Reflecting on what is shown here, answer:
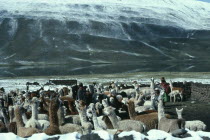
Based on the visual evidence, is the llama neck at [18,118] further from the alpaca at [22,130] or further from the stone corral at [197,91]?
the stone corral at [197,91]

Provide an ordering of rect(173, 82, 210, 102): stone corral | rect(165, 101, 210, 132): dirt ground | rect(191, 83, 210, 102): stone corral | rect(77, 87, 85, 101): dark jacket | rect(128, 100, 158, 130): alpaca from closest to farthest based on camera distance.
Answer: rect(128, 100, 158, 130): alpaca
rect(165, 101, 210, 132): dirt ground
rect(77, 87, 85, 101): dark jacket
rect(191, 83, 210, 102): stone corral
rect(173, 82, 210, 102): stone corral

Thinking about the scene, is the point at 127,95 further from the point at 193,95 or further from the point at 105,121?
the point at 105,121

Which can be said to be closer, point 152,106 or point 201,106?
point 152,106

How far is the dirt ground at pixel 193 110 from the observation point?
26281mm

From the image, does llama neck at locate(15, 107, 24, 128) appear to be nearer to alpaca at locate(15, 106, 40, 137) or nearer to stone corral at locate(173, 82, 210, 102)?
alpaca at locate(15, 106, 40, 137)

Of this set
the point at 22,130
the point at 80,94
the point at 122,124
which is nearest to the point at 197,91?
the point at 80,94

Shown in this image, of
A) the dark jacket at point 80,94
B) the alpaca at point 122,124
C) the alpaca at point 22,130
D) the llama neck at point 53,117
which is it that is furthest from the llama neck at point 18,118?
the dark jacket at point 80,94

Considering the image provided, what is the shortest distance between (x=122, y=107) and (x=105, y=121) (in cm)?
795

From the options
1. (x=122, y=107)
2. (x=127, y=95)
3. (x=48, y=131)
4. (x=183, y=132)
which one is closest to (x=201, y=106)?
(x=127, y=95)

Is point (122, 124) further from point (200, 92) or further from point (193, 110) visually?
point (200, 92)

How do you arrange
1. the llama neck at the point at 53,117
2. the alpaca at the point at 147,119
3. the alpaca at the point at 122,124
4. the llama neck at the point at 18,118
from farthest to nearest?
1. the alpaca at the point at 147,119
2. the alpaca at the point at 122,124
3. the llama neck at the point at 18,118
4. the llama neck at the point at 53,117

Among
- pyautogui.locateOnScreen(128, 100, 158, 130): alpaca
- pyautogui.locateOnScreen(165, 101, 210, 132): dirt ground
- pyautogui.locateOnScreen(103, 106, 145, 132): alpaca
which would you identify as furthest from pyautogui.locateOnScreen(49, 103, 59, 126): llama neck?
pyautogui.locateOnScreen(165, 101, 210, 132): dirt ground

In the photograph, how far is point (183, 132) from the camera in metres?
8.98

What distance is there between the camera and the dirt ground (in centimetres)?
2628
